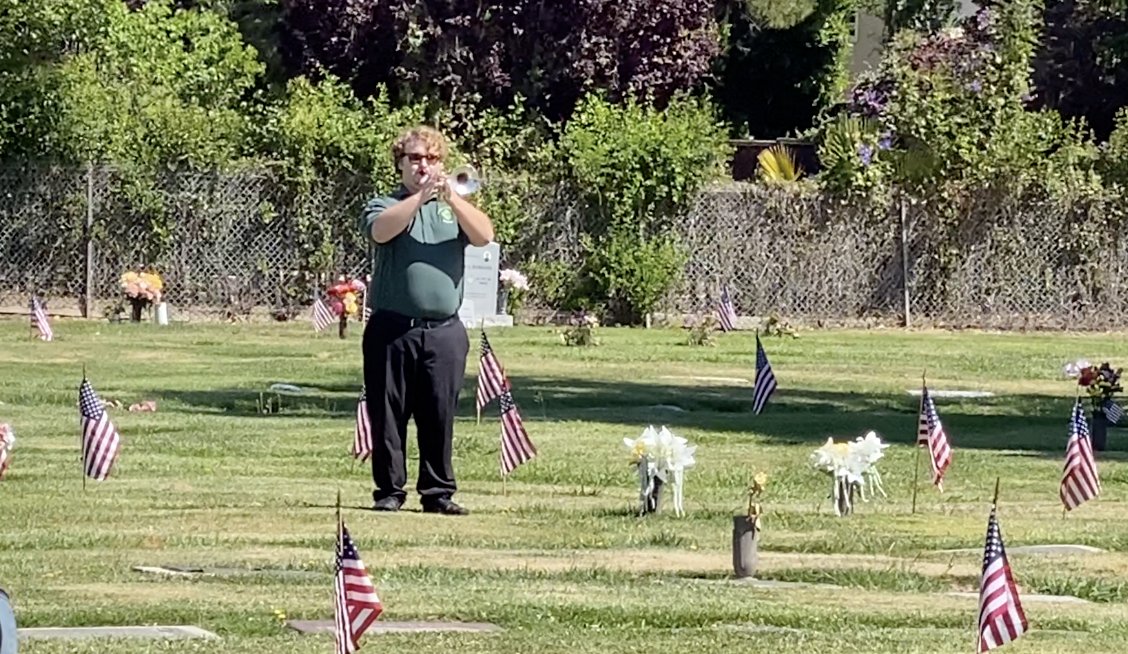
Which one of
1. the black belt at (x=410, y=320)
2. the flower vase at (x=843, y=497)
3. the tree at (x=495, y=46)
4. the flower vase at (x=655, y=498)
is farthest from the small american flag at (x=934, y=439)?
the tree at (x=495, y=46)

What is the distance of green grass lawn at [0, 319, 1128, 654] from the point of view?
8.52 metres

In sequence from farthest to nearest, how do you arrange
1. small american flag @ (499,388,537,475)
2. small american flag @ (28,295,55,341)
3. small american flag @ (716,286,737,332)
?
small american flag @ (716,286,737,332) < small american flag @ (28,295,55,341) < small american flag @ (499,388,537,475)

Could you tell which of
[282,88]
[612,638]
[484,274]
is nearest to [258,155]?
[484,274]

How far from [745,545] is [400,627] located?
211 cm

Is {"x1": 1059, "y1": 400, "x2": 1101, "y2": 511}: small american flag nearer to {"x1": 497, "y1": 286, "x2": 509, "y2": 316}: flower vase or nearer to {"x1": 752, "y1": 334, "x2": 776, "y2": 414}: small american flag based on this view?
{"x1": 752, "y1": 334, "x2": 776, "y2": 414}: small american flag

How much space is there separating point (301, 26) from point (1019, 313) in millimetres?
14730

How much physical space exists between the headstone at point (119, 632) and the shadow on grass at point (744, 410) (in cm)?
946

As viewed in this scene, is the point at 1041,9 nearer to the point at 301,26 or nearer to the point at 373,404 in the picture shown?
the point at 301,26

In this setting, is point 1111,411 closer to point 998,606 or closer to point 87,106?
point 998,606

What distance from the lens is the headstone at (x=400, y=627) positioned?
8.11m

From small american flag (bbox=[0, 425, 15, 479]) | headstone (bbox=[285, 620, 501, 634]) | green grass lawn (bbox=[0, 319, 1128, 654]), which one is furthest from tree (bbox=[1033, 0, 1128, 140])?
headstone (bbox=[285, 620, 501, 634])

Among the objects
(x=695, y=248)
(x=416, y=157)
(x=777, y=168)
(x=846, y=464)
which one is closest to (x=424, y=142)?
(x=416, y=157)

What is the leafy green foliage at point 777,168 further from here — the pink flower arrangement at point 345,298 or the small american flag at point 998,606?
the small american flag at point 998,606

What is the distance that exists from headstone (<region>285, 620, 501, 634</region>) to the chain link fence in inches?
961
